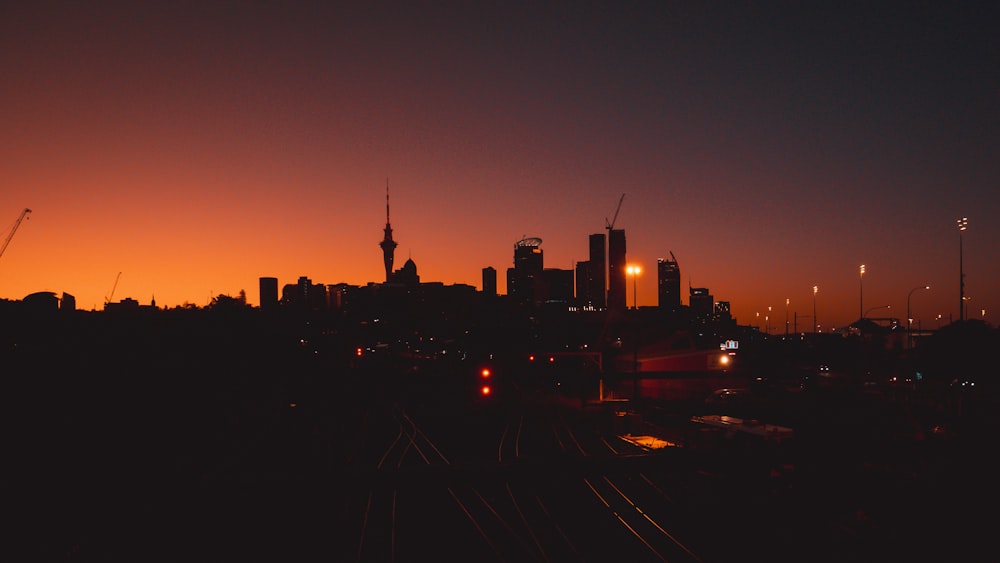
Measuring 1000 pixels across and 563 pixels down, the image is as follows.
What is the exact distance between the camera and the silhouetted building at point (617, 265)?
536 ft

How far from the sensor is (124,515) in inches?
843

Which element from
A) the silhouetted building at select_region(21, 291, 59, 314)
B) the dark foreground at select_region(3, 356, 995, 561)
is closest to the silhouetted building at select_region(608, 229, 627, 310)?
the silhouetted building at select_region(21, 291, 59, 314)

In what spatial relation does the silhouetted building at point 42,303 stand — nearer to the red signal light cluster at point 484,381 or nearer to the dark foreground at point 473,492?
the dark foreground at point 473,492

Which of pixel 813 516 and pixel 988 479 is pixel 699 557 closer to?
pixel 813 516

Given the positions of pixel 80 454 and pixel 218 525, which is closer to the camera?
pixel 218 525

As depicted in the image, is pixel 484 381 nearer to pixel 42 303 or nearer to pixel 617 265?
pixel 42 303

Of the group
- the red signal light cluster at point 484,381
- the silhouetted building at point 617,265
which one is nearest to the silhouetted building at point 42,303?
the red signal light cluster at point 484,381

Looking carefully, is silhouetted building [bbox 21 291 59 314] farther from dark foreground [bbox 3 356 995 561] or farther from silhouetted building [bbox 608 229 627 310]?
silhouetted building [bbox 608 229 627 310]

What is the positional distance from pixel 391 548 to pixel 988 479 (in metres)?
15.8

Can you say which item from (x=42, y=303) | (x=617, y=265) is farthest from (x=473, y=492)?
(x=617, y=265)

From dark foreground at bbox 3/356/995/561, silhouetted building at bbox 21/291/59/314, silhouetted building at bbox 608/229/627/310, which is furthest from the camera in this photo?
silhouetted building at bbox 608/229/627/310

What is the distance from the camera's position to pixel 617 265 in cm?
17512

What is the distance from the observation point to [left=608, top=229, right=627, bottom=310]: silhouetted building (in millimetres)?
163488

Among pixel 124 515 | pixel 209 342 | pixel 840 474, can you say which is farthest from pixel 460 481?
pixel 209 342
